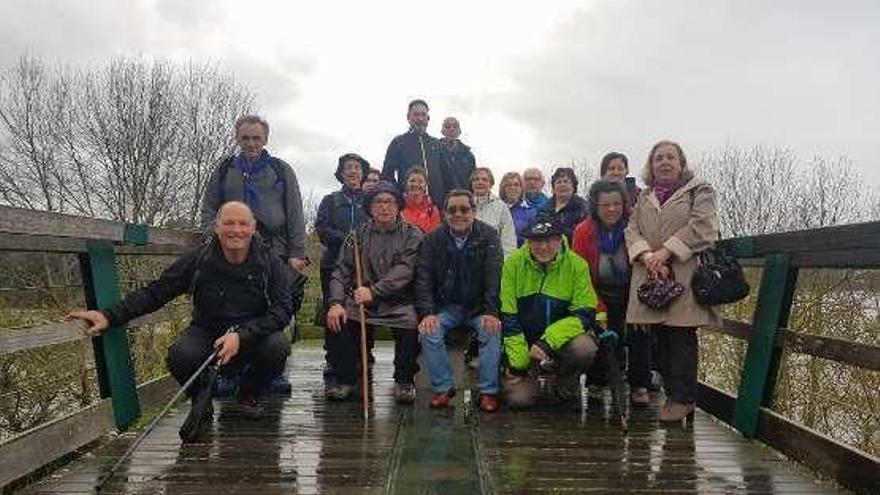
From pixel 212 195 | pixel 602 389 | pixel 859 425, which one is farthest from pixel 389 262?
pixel 859 425

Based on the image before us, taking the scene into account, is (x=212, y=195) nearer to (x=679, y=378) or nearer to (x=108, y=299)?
(x=108, y=299)

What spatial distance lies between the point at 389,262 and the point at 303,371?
1984mm

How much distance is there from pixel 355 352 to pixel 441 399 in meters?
0.74

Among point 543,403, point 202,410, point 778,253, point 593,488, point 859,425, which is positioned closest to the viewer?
point 593,488

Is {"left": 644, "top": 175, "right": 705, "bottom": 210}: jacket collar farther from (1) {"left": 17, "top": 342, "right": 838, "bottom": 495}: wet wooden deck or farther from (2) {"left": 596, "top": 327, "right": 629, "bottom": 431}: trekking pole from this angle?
(1) {"left": 17, "top": 342, "right": 838, "bottom": 495}: wet wooden deck

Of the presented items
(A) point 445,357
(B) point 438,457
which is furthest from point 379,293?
(B) point 438,457

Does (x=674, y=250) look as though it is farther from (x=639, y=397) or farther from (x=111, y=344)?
(x=111, y=344)

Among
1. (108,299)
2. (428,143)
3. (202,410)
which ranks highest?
(428,143)

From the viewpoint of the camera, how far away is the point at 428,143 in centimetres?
745

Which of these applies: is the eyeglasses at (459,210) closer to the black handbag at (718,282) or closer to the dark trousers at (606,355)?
the dark trousers at (606,355)

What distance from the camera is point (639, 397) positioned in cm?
539

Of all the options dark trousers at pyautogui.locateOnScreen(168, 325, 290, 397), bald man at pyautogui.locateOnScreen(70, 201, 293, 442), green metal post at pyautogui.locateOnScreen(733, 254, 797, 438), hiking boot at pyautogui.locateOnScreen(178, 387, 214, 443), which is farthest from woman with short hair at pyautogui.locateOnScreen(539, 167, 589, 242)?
hiking boot at pyautogui.locateOnScreen(178, 387, 214, 443)

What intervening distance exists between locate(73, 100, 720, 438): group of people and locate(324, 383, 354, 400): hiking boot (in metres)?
0.01

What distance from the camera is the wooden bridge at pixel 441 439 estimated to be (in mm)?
3461
